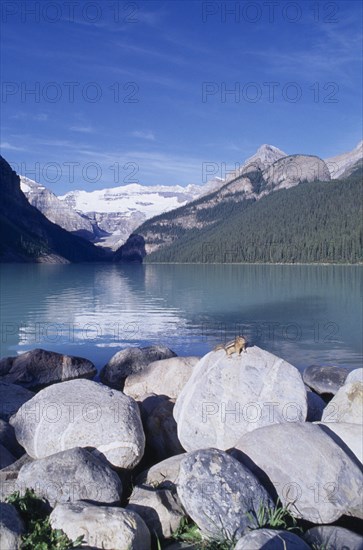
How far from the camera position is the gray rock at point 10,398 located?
37.6 feet

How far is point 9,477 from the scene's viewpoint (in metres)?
7.81

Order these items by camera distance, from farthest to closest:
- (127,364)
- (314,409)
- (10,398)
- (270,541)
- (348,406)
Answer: (127,364) < (10,398) < (314,409) < (348,406) < (270,541)

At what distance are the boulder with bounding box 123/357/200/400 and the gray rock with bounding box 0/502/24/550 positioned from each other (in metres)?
5.77

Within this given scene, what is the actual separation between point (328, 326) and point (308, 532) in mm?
26452

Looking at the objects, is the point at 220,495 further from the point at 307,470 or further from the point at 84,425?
the point at 84,425

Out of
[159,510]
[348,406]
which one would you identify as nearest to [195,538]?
[159,510]

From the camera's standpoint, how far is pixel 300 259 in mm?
171250

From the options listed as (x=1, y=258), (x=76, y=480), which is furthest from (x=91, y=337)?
(x=1, y=258)

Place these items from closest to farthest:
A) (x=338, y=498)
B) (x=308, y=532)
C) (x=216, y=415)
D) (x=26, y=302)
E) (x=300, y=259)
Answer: (x=308, y=532)
(x=338, y=498)
(x=216, y=415)
(x=26, y=302)
(x=300, y=259)

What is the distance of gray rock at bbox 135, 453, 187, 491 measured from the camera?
24.8 ft

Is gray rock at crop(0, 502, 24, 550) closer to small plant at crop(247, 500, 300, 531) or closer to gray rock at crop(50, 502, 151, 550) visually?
gray rock at crop(50, 502, 151, 550)

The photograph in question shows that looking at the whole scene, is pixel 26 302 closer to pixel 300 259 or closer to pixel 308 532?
pixel 308 532

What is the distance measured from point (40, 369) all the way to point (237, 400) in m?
9.47

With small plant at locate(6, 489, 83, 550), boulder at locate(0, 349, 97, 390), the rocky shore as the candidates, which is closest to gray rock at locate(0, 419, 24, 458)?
the rocky shore
